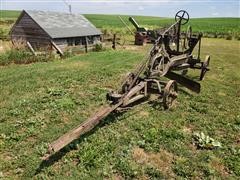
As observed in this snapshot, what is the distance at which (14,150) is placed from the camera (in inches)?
273

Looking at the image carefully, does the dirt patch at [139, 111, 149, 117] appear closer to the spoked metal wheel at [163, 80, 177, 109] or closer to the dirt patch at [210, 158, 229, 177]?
the spoked metal wheel at [163, 80, 177, 109]

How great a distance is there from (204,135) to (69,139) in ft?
12.4

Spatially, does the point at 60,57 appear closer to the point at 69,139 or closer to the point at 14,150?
the point at 14,150

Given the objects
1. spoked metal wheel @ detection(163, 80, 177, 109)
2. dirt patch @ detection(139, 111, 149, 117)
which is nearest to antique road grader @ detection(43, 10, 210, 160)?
spoked metal wheel @ detection(163, 80, 177, 109)

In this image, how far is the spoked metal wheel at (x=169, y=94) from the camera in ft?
29.1

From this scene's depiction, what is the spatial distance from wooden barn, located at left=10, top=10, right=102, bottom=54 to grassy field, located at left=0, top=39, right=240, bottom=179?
13.3 metres

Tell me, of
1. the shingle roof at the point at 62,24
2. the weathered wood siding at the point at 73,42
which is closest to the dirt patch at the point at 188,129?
the weathered wood siding at the point at 73,42

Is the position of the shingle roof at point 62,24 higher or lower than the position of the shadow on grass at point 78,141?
higher

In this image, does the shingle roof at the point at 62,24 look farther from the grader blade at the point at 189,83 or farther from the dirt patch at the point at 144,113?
the dirt patch at the point at 144,113

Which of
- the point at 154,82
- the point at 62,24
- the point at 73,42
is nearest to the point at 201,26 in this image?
the point at 73,42

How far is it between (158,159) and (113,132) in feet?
5.04

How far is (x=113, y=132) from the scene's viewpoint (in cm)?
768

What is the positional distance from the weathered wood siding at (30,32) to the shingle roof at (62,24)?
550 millimetres

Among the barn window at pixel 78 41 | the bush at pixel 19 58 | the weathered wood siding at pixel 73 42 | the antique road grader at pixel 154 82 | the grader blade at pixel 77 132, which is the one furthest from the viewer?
the barn window at pixel 78 41
